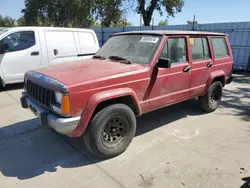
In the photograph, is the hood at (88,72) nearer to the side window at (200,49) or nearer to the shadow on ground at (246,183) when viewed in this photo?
the side window at (200,49)

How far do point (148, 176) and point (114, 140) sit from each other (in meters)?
0.74

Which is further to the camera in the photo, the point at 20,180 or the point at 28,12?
the point at 28,12

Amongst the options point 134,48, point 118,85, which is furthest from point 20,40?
point 118,85

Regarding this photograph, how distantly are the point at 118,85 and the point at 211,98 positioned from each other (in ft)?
9.59

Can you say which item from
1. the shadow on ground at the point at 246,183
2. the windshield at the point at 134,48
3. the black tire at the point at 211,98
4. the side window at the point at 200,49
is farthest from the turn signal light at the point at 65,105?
the black tire at the point at 211,98

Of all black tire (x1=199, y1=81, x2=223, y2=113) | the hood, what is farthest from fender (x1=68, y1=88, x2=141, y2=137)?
black tire (x1=199, y1=81, x2=223, y2=113)

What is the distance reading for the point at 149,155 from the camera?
3268 millimetres

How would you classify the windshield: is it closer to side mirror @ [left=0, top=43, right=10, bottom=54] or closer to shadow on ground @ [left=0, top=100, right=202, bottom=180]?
shadow on ground @ [left=0, top=100, right=202, bottom=180]

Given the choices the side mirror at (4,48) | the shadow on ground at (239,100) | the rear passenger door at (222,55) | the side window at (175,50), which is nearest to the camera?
the side window at (175,50)

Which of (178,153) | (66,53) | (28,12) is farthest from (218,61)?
(28,12)

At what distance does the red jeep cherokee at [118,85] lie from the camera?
2779mm

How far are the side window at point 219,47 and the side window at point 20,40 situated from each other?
17.7 feet

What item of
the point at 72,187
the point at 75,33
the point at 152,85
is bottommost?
the point at 72,187

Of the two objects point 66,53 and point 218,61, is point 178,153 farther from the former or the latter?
point 66,53
